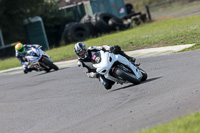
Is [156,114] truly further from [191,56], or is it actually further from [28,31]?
[28,31]

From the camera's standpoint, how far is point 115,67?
382 inches

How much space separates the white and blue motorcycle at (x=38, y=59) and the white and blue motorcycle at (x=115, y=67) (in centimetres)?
813

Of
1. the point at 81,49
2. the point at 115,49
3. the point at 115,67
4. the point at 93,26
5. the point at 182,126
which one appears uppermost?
the point at 81,49

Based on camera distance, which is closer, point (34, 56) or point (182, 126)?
point (182, 126)

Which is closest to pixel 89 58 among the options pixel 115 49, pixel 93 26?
pixel 115 49

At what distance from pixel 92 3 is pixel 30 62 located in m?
23.6

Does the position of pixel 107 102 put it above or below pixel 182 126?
below

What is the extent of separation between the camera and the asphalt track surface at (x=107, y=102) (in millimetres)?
6824

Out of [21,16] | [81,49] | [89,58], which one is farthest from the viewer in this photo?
[21,16]

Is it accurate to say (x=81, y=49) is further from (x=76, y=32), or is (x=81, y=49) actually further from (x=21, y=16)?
(x=21, y=16)

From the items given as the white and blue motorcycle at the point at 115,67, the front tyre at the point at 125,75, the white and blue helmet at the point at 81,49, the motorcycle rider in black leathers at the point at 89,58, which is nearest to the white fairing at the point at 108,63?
the white and blue motorcycle at the point at 115,67

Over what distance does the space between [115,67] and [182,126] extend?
4415 millimetres

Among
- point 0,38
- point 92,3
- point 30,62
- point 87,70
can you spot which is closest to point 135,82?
point 87,70

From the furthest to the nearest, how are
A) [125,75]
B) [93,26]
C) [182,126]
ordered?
[93,26]
[125,75]
[182,126]
